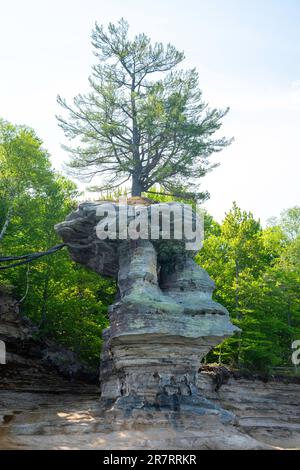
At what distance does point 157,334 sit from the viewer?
12.5 m

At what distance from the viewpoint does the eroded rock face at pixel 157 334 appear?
1273 cm

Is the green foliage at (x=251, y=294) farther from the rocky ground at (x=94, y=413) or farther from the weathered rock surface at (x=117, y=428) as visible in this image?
the weathered rock surface at (x=117, y=428)

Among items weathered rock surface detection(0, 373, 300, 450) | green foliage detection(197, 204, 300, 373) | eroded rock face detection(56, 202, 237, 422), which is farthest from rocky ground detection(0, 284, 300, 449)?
green foliage detection(197, 204, 300, 373)

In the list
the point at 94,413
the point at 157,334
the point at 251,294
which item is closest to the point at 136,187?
the point at 251,294

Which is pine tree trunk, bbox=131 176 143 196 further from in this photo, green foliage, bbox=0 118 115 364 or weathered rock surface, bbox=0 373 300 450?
weathered rock surface, bbox=0 373 300 450

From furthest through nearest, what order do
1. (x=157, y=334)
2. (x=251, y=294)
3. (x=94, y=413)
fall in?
(x=251, y=294)
(x=94, y=413)
(x=157, y=334)

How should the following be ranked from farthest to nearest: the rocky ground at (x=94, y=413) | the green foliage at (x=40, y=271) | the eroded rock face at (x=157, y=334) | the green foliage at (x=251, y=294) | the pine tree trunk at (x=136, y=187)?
1. the green foliage at (x=251, y=294)
2. the green foliage at (x=40, y=271)
3. the pine tree trunk at (x=136, y=187)
4. the eroded rock face at (x=157, y=334)
5. the rocky ground at (x=94, y=413)

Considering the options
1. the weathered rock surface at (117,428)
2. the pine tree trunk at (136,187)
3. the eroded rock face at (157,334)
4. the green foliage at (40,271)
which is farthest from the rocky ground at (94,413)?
the pine tree trunk at (136,187)

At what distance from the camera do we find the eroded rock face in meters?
12.7

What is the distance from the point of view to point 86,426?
482 inches

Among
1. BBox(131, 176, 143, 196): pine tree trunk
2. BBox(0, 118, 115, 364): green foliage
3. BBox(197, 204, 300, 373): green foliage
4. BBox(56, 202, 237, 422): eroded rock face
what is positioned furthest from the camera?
BBox(197, 204, 300, 373): green foliage

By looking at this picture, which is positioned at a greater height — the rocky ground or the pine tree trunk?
the pine tree trunk

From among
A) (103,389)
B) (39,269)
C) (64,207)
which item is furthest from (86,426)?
(64,207)

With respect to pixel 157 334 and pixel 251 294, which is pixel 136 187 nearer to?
pixel 251 294
